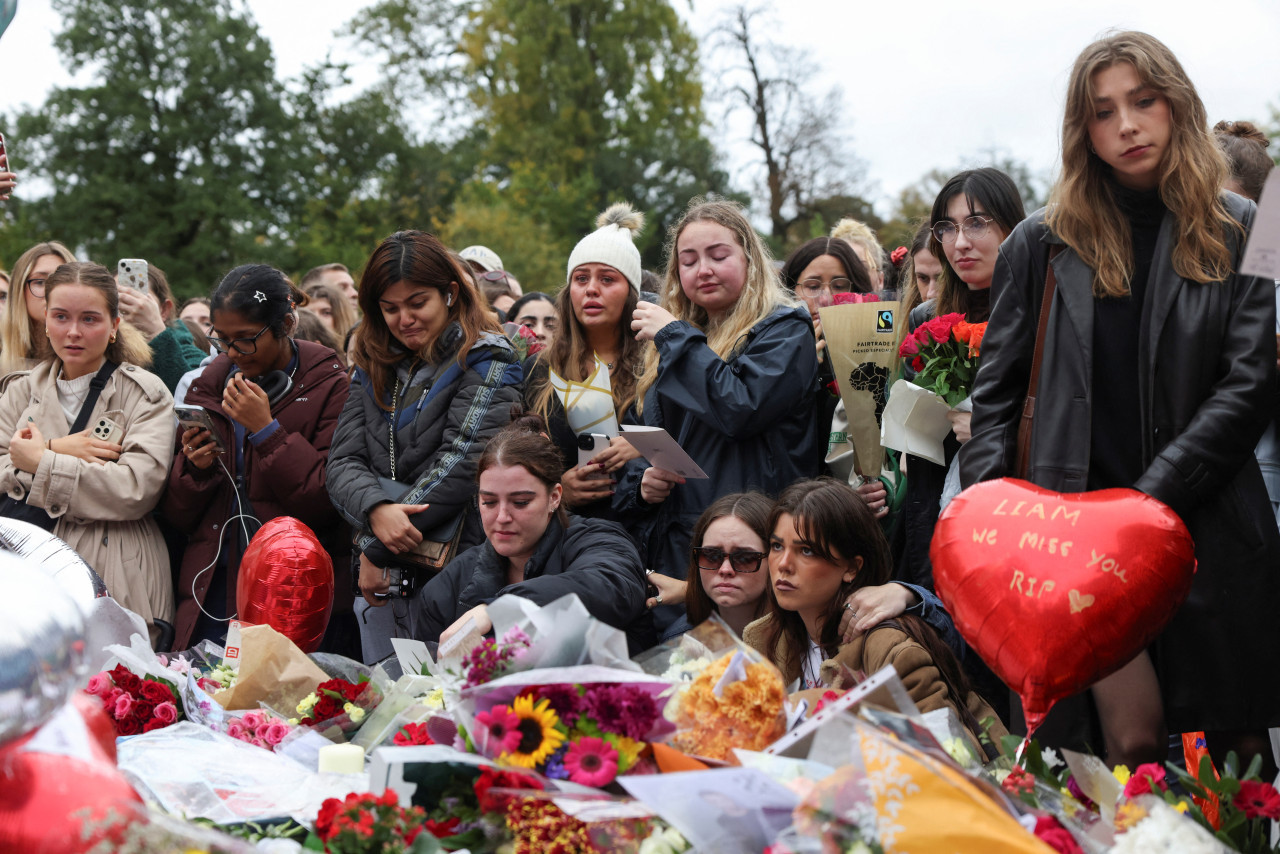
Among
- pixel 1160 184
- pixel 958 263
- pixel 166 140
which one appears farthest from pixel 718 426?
pixel 166 140

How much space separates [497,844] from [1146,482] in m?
1.59

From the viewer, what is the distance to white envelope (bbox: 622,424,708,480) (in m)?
3.50

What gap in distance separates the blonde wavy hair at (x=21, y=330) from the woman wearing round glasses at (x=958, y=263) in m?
3.84

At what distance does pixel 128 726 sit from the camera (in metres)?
2.75

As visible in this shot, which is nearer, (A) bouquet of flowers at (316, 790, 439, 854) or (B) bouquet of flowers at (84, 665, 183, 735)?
(A) bouquet of flowers at (316, 790, 439, 854)

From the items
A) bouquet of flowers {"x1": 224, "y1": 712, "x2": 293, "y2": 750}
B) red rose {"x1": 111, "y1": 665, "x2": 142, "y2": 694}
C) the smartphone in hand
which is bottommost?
bouquet of flowers {"x1": 224, "y1": 712, "x2": 293, "y2": 750}

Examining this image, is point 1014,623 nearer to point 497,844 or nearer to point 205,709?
point 497,844

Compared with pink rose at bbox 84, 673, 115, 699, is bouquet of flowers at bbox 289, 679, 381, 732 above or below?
below

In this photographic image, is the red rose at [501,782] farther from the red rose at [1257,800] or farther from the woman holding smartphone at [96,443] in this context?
the woman holding smartphone at [96,443]

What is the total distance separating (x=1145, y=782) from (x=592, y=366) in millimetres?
2754

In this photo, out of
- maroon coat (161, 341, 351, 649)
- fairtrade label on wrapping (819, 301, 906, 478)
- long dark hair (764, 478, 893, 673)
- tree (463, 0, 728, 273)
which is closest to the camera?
long dark hair (764, 478, 893, 673)

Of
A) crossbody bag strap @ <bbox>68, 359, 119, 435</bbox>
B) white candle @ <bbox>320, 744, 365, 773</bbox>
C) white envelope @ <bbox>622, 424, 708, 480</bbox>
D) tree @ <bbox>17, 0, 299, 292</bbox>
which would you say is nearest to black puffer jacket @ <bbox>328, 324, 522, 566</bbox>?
white envelope @ <bbox>622, 424, 708, 480</bbox>

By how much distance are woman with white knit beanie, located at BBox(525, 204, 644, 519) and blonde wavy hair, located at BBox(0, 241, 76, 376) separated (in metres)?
2.47

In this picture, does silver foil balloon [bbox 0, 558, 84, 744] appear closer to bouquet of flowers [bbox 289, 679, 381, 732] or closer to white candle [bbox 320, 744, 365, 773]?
white candle [bbox 320, 744, 365, 773]
